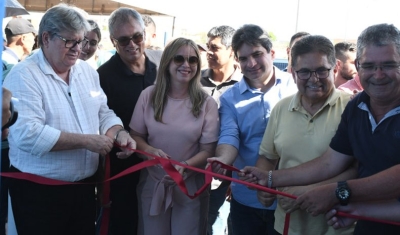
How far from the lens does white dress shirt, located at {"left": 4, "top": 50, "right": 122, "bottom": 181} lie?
3.23 meters

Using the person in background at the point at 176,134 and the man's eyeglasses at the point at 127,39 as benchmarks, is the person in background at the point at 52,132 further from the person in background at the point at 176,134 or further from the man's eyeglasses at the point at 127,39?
the man's eyeglasses at the point at 127,39

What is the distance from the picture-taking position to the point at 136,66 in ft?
14.6

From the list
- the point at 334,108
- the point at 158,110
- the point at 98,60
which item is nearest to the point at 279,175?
the point at 334,108

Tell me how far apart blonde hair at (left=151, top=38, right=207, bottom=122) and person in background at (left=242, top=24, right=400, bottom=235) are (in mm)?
1218

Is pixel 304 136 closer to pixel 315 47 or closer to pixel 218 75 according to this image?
pixel 315 47

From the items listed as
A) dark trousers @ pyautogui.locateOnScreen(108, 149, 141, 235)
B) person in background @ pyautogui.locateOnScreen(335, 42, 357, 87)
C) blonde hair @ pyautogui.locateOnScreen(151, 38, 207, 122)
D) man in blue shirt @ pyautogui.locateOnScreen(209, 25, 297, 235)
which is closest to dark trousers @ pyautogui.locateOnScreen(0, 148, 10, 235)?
dark trousers @ pyautogui.locateOnScreen(108, 149, 141, 235)

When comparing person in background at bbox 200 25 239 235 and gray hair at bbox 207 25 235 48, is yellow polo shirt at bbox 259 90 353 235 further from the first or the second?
gray hair at bbox 207 25 235 48

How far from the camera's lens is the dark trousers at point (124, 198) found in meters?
4.22

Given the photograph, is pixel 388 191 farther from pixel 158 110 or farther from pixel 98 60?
pixel 98 60

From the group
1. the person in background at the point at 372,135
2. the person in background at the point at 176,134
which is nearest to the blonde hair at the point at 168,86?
the person in background at the point at 176,134

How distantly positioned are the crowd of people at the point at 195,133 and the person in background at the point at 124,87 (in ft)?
0.04

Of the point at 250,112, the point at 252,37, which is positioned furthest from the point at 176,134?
the point at 252,37

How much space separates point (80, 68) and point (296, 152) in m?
1.69

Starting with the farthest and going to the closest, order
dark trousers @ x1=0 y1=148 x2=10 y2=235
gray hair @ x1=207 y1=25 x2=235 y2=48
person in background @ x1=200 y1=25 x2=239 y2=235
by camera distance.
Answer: gray hair @ x1=207 y1=25 x2=235 y2=48
person in background @ x1=200 y1=25 x2=239 y2=235
dark trousers @ x1=0 y1=148 x2=10 y2=235
